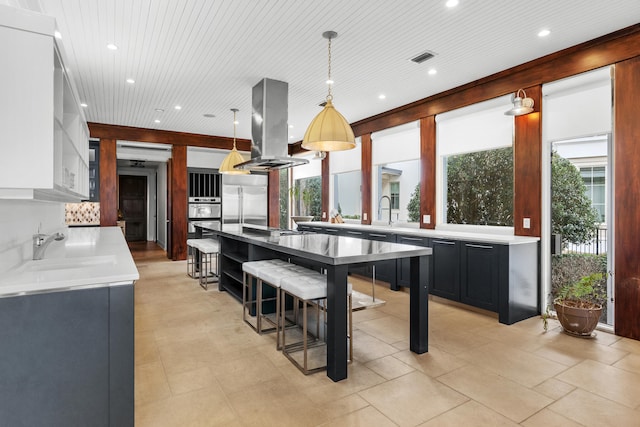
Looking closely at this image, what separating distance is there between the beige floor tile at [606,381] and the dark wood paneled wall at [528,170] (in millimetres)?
1702

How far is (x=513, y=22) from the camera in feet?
10.5

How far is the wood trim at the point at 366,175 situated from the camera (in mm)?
6668

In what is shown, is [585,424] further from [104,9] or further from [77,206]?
[77,206]

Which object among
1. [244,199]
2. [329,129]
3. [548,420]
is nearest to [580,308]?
[548,420]

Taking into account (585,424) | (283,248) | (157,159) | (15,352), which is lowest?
(585,424)

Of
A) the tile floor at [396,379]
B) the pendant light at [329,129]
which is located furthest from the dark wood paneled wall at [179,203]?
the pendant light at [329,129]

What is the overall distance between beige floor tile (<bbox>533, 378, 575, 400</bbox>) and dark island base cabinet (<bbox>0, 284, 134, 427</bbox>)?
251 centimetres

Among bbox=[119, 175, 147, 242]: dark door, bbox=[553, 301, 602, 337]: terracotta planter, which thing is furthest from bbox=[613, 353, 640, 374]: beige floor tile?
bbox=[119, 175, 147, 242]: dark door

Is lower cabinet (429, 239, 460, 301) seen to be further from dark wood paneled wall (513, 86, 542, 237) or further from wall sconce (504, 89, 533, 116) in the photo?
wall sconce (504, 89, 533, 116)

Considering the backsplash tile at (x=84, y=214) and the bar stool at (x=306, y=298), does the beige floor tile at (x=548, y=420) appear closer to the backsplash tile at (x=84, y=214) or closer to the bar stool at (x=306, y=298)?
the bar stool at (x=306, y=298)

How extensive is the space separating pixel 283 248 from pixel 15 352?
180 cm

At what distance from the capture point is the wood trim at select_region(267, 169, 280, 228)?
30.5 feet

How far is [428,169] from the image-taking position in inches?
215

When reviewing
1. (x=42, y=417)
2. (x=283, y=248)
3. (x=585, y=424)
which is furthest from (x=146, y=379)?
(x=585, y=424)
